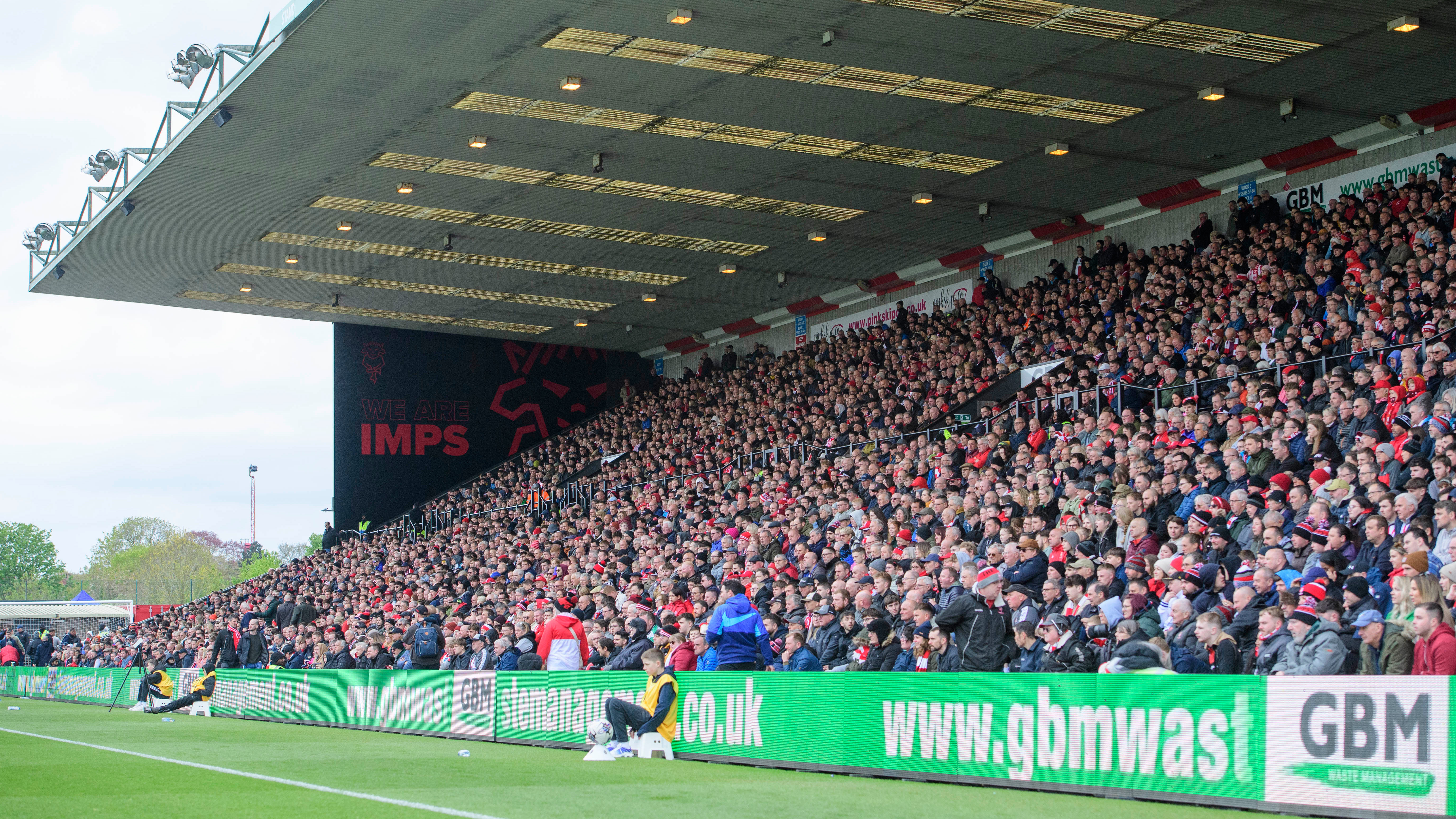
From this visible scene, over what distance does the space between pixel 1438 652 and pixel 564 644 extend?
39.7 ft

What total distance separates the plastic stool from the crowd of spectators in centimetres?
97

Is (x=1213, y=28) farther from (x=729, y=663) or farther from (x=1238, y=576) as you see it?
(x=729, y=663)

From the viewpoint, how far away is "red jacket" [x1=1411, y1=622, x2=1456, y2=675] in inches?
358

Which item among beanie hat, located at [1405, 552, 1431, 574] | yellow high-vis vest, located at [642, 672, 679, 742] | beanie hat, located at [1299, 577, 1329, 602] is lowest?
yellow high-vis vest, located at [642, 672, 679, 742]

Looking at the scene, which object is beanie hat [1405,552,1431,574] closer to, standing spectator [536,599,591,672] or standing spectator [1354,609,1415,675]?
standing spectator [1354,609,1415,675]

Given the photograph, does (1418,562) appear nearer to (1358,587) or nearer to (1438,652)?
(1358,587)

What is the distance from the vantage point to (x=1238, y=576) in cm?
1206

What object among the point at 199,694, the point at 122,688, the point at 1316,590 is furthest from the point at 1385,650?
the point at 122,688

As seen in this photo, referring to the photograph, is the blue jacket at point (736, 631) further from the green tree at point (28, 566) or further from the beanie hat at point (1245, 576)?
the green tree at point (28, 566)

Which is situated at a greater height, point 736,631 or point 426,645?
point 736,631

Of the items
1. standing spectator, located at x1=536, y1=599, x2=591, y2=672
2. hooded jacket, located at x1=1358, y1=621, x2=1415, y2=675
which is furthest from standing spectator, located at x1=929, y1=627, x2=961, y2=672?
standing spectator, located at x1=536, y1=599, x2=591, y2=672

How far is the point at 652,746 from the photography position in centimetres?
1499

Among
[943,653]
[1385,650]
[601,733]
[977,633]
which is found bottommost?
[601,733]

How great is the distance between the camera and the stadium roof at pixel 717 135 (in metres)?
18.4
